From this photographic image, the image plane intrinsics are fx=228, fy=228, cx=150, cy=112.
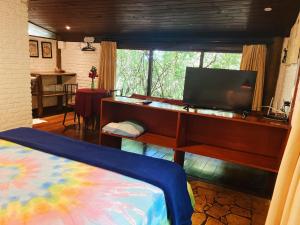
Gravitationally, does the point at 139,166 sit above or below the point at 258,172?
above

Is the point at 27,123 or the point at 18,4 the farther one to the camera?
the point at 27,123

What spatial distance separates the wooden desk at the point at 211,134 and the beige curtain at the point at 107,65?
97.5 inches

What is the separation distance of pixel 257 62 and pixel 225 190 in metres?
2.46

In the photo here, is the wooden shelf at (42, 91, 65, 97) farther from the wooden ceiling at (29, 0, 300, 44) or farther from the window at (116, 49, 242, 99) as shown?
the wooden ceiling at (29, 0, 300, 44)

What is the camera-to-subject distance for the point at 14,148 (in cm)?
155

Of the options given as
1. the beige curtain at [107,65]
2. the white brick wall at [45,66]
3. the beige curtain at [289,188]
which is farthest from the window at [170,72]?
the beige curtain at [289,188]

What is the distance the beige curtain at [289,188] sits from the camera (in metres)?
0.75

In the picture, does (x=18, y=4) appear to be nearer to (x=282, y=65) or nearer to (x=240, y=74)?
(x=240, y=74)

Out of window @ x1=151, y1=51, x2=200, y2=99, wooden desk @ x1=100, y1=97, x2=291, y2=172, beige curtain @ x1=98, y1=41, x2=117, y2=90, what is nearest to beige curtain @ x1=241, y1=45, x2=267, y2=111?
window @ x1=151, y1=51, x2=200, y2=99

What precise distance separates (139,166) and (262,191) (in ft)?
5.73

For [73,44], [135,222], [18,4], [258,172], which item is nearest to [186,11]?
[18,4]

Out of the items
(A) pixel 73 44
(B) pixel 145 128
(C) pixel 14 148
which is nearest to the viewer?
(C) pixel 14 148

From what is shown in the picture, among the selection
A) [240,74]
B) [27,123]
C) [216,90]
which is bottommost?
[27,123]

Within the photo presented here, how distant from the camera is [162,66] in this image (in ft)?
16.2
